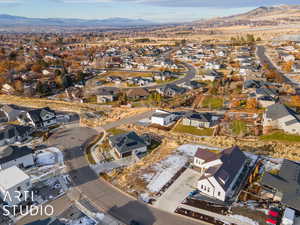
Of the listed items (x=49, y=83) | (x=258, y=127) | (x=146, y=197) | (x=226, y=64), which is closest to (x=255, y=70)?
(x=226, y=64)

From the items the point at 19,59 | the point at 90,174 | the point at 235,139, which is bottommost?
the point at 90,174

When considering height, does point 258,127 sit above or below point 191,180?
above

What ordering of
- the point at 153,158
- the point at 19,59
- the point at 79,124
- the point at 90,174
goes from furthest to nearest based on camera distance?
the point at 19,59 → the point at 79,124 → the point at 153,158 → the point at 90,174

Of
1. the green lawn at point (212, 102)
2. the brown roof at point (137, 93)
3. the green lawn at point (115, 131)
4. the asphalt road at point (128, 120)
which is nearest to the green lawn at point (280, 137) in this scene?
the green lawn at point (212, 102)

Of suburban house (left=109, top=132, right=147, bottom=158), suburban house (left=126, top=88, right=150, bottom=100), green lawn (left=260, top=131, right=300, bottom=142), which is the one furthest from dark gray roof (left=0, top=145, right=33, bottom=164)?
green lawn (left=260, top=131, right=300, bottom=142)

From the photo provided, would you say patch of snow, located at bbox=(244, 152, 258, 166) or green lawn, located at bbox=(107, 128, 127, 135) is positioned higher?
patch of snow, located at bbox=(244, 152, 258, 166)

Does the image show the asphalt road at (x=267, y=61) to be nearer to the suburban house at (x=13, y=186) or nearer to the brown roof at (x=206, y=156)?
the brown roof at (x=206, y=156)

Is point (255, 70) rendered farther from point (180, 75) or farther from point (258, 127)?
point (258, 127)

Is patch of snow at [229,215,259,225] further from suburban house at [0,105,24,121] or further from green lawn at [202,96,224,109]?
suburban house at [0,105,24,121]
